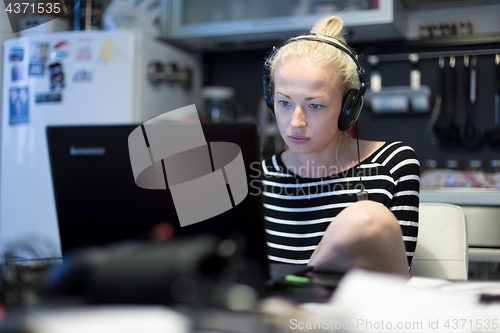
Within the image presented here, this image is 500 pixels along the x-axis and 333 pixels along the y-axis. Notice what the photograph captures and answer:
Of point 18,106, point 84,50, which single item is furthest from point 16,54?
point 84,50

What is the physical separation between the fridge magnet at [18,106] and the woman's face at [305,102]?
58.9 inches

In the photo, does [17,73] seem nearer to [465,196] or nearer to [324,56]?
[324,56]

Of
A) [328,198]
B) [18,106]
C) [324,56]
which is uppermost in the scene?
[324,56]

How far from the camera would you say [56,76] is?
2014 millimetres

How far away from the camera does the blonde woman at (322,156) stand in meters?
0.91

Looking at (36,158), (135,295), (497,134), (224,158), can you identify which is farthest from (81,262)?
(497,134)

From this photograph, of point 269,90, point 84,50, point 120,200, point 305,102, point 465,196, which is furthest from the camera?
point 84,50

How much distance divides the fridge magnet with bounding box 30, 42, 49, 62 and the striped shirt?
146 centimetres

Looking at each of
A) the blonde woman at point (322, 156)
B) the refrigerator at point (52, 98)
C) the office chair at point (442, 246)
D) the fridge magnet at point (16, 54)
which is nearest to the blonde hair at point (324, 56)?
the blonde woman at point (322, 156)

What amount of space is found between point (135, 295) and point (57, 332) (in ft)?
0.31

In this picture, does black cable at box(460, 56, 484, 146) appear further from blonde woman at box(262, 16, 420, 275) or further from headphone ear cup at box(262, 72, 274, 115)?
headphone ear cup at box(262, 72, 274, 115)

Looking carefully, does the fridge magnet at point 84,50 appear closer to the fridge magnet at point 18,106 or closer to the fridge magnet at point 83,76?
the fridge magnet at point 83,76

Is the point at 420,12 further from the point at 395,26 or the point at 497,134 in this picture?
the point at 497,134

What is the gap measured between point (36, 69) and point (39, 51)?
0.08 m
